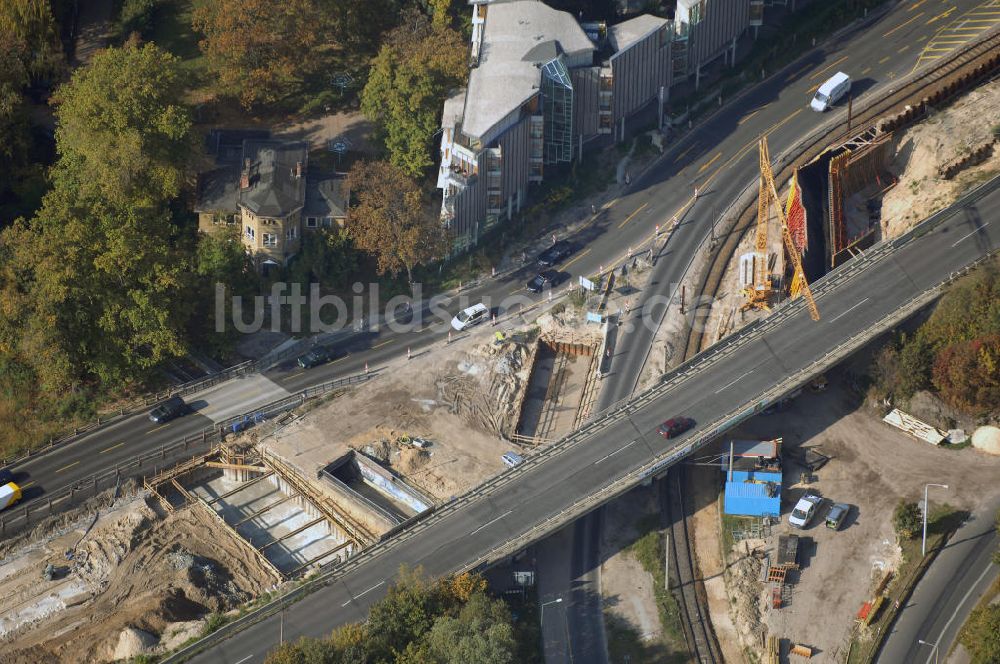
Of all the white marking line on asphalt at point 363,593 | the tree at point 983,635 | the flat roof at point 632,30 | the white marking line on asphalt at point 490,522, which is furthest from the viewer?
the flat roof at point 632,30

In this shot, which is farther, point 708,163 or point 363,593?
point 708,163

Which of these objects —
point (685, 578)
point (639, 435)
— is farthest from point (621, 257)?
point (685, 578)

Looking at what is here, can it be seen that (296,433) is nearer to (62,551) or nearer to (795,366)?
(62,551)

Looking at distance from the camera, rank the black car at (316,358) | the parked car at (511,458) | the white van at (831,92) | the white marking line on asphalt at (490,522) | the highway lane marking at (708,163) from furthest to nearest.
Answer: the white van at (831,92), the highway lane marking at (708,163), the black car at (316,358), the parked car at (511,458), the white marking line on asphalt at (490,522)

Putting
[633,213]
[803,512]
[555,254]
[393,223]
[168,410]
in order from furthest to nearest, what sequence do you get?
[633,213]
[555,254]
[393,223]
[168,410]
[803,512]

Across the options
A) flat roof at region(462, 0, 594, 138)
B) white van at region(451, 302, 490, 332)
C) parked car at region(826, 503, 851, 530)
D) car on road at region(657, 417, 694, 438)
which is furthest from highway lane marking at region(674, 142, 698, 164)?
parked car at region(826, 503, 851, 530)

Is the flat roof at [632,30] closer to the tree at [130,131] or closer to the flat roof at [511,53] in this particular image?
the flat roof at [511,53]

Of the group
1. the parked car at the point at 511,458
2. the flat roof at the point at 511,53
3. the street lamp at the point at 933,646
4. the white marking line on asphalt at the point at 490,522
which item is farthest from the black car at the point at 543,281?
the street lamp at the point at 933,646

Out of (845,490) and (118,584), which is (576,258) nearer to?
(845,490)
